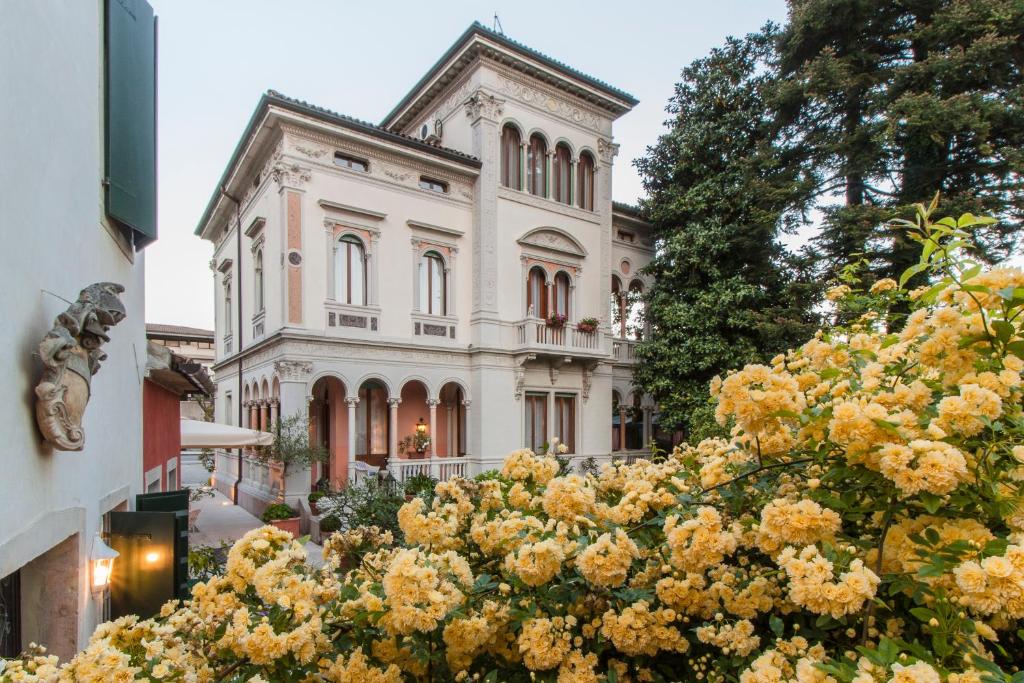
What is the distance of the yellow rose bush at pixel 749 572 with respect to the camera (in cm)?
150

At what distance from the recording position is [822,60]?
13.8 meters

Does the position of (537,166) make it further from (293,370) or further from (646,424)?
(646,424)

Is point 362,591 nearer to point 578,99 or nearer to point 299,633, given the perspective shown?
point 299,633

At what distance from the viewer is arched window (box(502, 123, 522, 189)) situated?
16.0 metres

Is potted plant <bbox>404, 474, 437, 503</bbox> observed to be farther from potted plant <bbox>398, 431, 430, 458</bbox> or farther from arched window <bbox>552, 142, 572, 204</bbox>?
arched window <bbox>552, 142, 572, 204</bbox>

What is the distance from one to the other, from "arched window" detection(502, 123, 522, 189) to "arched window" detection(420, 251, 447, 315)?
10.5 ft

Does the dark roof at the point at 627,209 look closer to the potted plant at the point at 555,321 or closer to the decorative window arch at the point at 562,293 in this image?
the decorative window arch at the point at 562,293

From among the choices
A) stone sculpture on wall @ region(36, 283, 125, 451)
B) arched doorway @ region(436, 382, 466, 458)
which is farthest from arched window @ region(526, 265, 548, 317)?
stone sculpture on wall @ region(36, 283, 125, 451)

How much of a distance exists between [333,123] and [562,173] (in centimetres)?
724

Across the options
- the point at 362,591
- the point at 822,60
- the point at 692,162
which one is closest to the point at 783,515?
the point at 362,591

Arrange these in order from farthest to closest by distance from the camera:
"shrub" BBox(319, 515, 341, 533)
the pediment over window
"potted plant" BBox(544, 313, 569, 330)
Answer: the pediment over window
"potted plant" BBox(544, 313, 569, 330)
"shrub" BBox(319, 515, 341, 533)

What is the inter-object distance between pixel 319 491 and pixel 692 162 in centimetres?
1487

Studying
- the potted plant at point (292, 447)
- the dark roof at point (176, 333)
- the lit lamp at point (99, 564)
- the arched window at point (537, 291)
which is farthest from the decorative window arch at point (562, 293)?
the dark roof at point (176, 333)

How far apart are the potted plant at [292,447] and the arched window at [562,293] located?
8245mm
